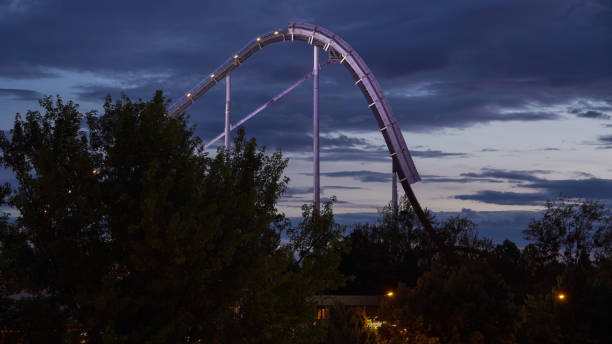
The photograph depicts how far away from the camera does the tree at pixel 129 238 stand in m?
13.3

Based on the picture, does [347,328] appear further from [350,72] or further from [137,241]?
[350,72]

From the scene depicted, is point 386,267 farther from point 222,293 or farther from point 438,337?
point 222,293

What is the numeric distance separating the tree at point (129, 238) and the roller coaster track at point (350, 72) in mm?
28326

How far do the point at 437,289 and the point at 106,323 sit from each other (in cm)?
2161

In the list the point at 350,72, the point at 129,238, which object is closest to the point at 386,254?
the point at 350,72

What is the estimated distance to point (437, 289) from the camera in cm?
3216

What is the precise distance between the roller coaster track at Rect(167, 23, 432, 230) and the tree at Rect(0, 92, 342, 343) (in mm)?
28326

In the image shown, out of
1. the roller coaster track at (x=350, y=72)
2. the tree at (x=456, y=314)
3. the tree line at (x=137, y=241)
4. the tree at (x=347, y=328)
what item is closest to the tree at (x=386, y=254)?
the roller coaster track at (x=350, y=72)

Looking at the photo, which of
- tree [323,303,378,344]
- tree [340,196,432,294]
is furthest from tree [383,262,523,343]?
tree [340,196,432,294]

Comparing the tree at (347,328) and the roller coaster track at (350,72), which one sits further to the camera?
the roller coaster track at (350,72)

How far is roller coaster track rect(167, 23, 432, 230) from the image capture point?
Result: 4325cm

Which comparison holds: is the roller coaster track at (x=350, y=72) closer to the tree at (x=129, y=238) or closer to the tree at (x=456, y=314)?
the tree at (x=456, y=314)

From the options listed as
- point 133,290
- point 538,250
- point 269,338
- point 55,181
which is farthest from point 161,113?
point 538,250

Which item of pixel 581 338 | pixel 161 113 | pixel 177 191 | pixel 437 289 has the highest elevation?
pixel 161 113
